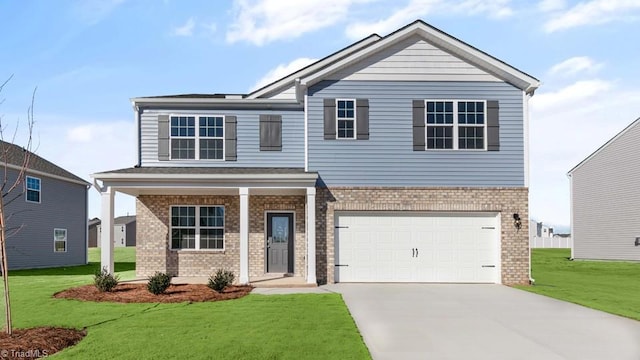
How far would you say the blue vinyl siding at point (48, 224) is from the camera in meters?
23.8

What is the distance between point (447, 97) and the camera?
16.0m

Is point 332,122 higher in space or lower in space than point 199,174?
higher

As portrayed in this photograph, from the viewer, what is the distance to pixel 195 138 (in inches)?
677

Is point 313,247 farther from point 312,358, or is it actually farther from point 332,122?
point 312,358

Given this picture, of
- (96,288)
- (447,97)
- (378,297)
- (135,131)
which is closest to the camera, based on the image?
(378,297)

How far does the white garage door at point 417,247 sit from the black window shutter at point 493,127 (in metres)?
2.16

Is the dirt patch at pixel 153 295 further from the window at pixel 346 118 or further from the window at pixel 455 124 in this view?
the window at pixel 455 124

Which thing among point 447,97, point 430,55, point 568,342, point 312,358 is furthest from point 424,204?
point 312,358

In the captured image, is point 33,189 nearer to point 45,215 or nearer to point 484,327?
point 45,215

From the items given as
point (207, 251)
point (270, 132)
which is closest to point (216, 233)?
→ point (207, 251)

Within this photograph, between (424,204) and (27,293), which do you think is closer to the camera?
(27,293)

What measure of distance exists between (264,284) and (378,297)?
12.5ft

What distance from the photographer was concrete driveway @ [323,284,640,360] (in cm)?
749

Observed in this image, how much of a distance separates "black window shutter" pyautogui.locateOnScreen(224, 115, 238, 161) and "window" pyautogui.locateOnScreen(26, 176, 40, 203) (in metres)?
13.4
